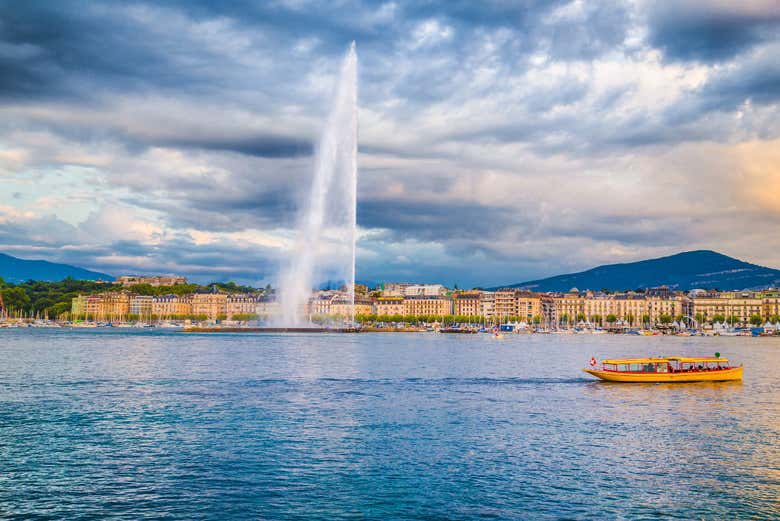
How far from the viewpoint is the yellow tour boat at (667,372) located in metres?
43.1

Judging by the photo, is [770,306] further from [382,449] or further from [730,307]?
[382,449]

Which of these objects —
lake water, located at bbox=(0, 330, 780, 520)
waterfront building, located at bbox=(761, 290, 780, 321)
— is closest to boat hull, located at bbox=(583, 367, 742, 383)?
lake water, located at bbox=(0, 330, 780, 520)

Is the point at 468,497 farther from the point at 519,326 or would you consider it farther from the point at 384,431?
the point at 519,326

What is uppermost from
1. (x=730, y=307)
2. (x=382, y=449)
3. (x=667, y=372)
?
(x=730, y=307)

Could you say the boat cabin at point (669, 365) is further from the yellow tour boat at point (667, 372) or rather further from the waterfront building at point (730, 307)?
the waterfront building at point (730, 307)

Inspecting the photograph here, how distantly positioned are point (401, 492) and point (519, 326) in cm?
15290

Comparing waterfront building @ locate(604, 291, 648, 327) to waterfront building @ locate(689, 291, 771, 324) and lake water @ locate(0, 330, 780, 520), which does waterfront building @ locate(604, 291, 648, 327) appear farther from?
lake water @ locate(0, 330, 780, 520)

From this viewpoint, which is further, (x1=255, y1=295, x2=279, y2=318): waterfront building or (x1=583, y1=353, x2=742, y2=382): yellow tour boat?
(x1=255, y1=295, x2=279, y2=318): waterfront building

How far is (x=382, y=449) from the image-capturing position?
2231cm

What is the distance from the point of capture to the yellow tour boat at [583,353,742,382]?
43062mm

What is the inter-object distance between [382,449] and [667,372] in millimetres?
26906

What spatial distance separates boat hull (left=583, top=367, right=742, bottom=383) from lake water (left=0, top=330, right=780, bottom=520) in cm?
122

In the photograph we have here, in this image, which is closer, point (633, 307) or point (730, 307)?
point (730, 307)

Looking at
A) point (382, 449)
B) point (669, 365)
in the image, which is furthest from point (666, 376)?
point (382, 449)
